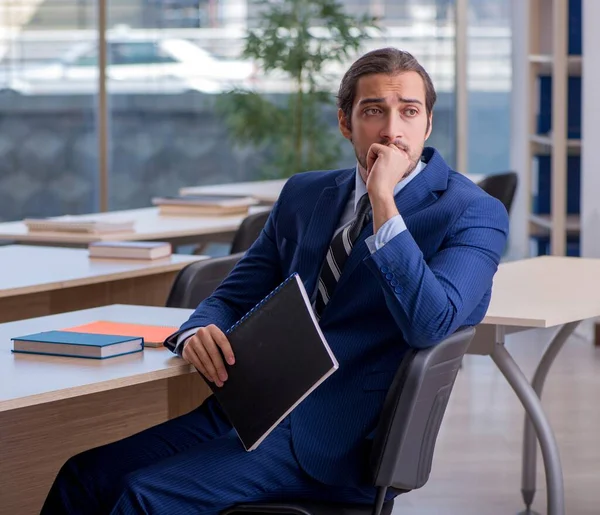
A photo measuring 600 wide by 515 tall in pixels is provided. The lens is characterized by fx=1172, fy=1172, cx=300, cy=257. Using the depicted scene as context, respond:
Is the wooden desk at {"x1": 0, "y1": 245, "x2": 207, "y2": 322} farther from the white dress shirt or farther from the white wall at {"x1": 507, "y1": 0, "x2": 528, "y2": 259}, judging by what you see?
A: the white wall at {"x1": 507, "y1": 0, "x2": 528, "y2": 259}

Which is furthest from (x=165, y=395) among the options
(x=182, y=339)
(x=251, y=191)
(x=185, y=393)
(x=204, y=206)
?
(x=251, y=191)

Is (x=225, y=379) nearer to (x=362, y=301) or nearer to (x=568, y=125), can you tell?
(x=362, y=301)

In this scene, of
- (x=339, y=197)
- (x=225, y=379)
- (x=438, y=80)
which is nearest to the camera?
(x=225, y=379)

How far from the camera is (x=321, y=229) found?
2.45 metres

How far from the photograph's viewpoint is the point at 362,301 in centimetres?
231

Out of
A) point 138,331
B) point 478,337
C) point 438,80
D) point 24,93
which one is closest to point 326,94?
point 438,80

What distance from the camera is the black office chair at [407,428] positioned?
6.93 feet

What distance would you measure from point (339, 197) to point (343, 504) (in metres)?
0.65

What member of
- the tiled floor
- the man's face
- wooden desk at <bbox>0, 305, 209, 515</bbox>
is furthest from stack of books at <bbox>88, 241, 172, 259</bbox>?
the man's face

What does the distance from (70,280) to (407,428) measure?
1.64 m

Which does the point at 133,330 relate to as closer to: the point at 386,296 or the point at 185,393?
the point at 386,296

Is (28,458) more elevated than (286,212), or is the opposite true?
(286,212)

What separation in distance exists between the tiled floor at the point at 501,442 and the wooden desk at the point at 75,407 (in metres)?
0.92

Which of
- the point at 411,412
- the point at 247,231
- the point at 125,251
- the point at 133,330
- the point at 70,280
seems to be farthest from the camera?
the point at 247,231
